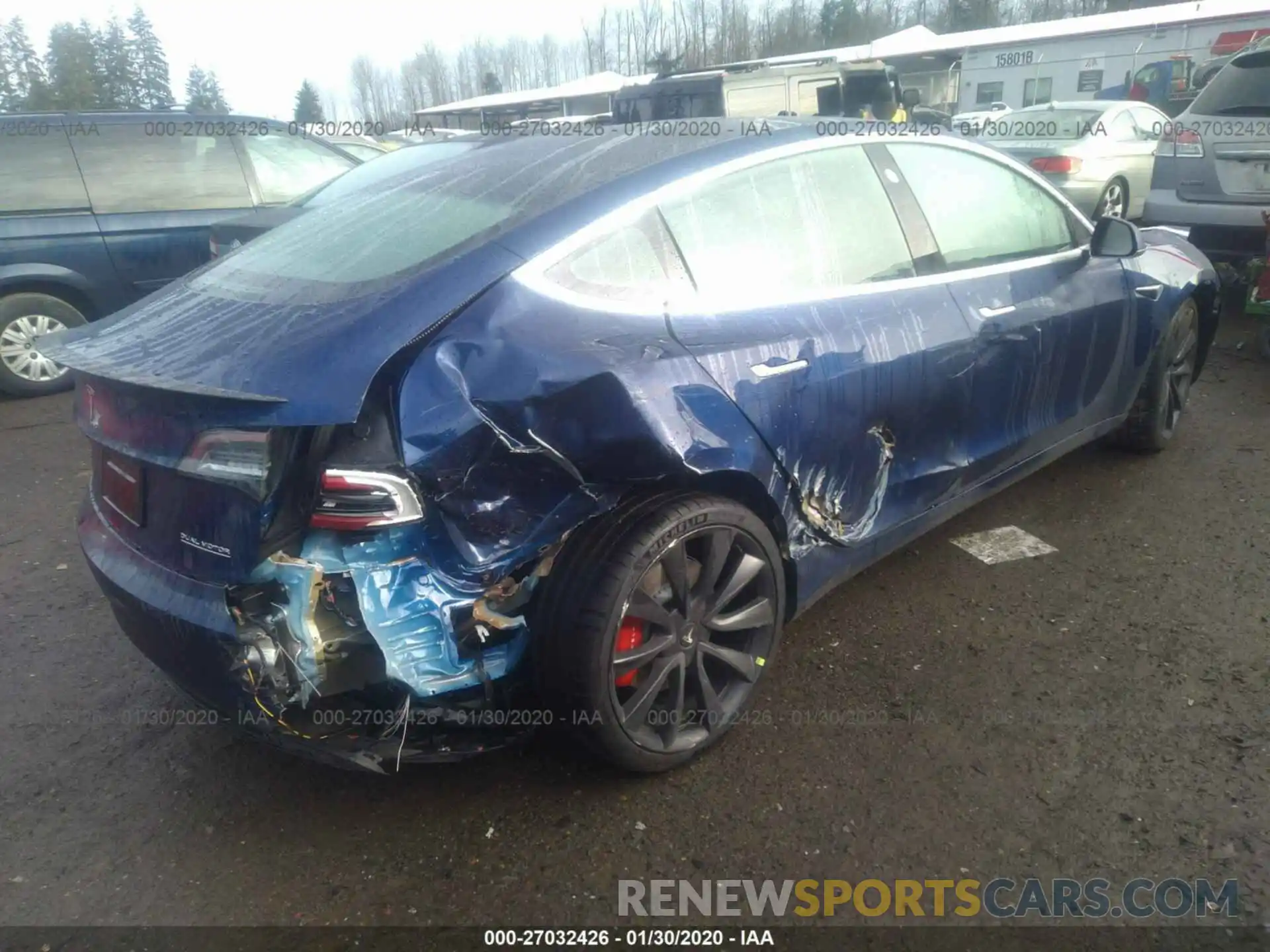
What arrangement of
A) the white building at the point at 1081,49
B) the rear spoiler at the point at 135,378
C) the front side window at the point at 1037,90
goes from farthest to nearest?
1. the front side window at the point at 1037,90
2. the white building at the point at 1081,49
3. the rear spoiler at the point at 135,378

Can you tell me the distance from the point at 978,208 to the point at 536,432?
210cm

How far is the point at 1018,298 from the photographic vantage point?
3227 mm

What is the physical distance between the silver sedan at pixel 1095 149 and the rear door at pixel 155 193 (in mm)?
7674

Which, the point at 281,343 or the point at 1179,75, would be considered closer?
the point at 281,343

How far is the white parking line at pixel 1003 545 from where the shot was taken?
3621 mm

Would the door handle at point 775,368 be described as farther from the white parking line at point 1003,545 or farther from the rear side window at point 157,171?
the rear side window at point 157,171

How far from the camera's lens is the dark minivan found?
5.86 meters

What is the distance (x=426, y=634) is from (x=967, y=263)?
2.23 meters

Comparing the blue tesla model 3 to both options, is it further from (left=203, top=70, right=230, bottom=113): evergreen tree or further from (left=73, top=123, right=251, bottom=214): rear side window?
(left=203, top=70, right=230, bottom=113): evergreen tree

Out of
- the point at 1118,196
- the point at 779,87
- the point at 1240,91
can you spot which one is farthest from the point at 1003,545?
the point at 779,87

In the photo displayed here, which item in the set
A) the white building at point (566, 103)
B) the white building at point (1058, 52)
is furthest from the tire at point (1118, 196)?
the white building at point (566, 103)

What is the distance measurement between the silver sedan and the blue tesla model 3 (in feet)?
24.8

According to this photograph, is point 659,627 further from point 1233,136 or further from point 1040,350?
point 1233,136

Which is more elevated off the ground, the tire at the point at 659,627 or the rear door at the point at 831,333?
the rear door at the point at 831,333
